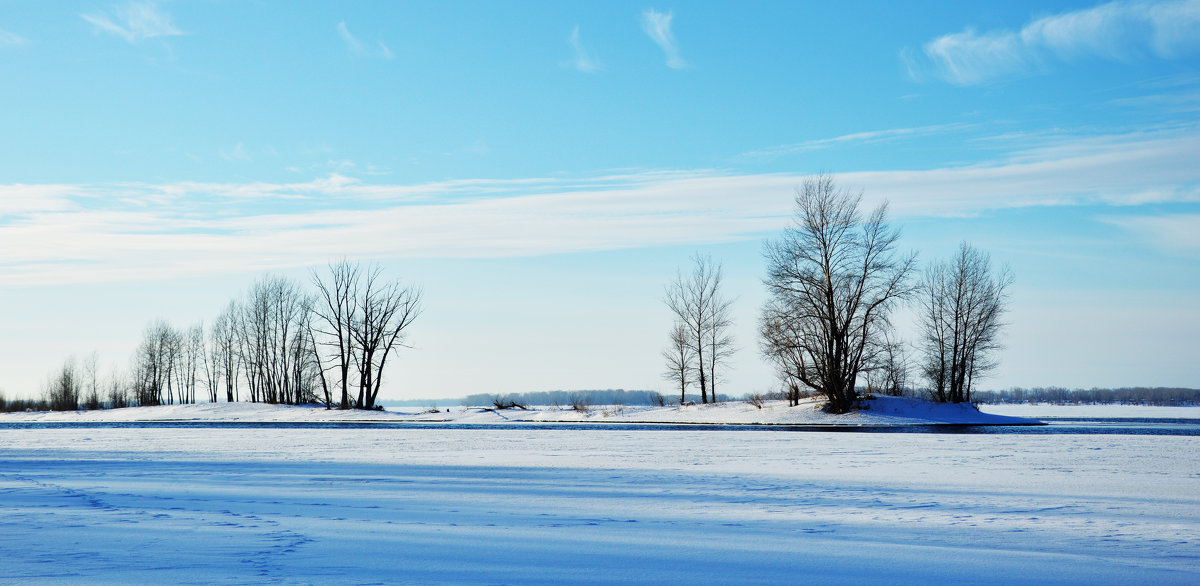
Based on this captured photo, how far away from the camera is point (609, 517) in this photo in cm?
897

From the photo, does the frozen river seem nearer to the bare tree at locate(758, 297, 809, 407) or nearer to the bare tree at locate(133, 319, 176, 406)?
the bare tree at locate(758, 297, 809, 407)

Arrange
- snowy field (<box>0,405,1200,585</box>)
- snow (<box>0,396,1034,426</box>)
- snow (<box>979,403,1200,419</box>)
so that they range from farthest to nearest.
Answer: snow (<box>979,403,1200,419</box>) < snow (<box>0,396,1034,426</box>) < snowy field (<box>0,405,1200,585</box>)

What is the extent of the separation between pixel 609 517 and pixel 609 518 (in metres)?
0.08

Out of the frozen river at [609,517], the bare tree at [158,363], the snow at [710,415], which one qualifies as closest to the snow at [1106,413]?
the snow at [710,415]

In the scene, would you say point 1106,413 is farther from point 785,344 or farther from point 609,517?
point 609,517

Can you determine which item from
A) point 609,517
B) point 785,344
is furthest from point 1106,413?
point 609,517

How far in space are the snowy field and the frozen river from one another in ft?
0.12

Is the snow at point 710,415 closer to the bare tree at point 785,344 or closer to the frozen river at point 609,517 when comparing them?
the bare tree at point 785,344

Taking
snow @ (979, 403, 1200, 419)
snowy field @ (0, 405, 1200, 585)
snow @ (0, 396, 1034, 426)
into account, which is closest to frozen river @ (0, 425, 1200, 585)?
snowy field @ (0, 405, 1200, 585)

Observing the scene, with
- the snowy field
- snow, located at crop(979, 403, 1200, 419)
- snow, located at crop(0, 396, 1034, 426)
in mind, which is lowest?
snow, located at crop(979, 403, 1200, 419)

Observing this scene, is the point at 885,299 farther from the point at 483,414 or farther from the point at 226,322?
the point at 226,322

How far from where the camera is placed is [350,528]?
318 inches

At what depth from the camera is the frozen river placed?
627 cm

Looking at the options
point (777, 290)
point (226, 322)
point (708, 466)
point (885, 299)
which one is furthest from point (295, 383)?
point (708, 466)
